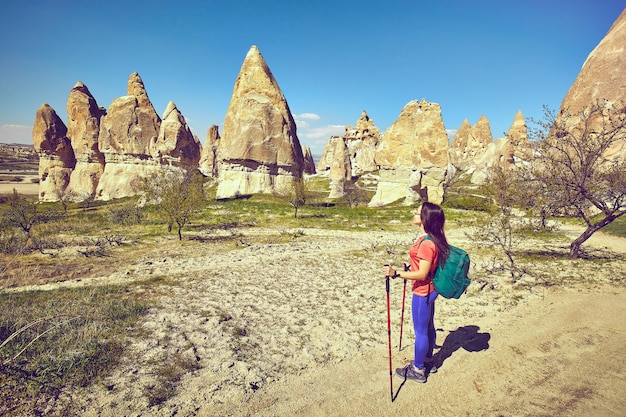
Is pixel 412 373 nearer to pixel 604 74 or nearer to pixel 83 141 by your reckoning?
pixel 604 74

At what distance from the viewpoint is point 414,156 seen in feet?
122

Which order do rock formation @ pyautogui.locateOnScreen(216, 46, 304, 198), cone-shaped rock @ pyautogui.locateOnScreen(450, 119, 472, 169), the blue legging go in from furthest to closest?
cone-shaped rock @ pyautogui.locateOnScreen(450, 119, 472, 169) → rock formation @ pyautogui.locateOnScreen(216, 46, 304, 198) → the blue legging

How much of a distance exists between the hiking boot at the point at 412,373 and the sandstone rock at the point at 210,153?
7561cm

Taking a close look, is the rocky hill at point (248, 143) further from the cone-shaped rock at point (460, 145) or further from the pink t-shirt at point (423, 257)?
the pink t-shirt at point (423, 257)

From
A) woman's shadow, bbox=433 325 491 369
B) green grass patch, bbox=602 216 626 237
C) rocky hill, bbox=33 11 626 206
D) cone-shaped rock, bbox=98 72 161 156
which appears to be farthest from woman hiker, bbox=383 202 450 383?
cone-shaped rock, bbox=98 72 161 156

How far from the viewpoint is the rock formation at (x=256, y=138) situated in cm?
3966

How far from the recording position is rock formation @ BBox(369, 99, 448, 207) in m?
35.9

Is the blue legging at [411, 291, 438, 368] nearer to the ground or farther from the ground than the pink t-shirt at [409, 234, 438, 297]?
nearer to the ground

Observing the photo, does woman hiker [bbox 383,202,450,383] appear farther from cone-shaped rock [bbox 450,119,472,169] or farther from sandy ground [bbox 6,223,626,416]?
cone-shaped rock [bbox 450,119,472,169]

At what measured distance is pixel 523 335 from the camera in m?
6.46

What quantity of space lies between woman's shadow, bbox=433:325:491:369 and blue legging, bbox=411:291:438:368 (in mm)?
788

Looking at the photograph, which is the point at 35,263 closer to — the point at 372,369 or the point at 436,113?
the point at 372,369

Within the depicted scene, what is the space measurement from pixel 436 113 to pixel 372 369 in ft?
119

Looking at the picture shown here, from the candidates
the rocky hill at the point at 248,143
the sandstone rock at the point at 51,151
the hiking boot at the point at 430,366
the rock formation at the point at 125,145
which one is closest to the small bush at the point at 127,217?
the rocky hill at the point at 248,143
